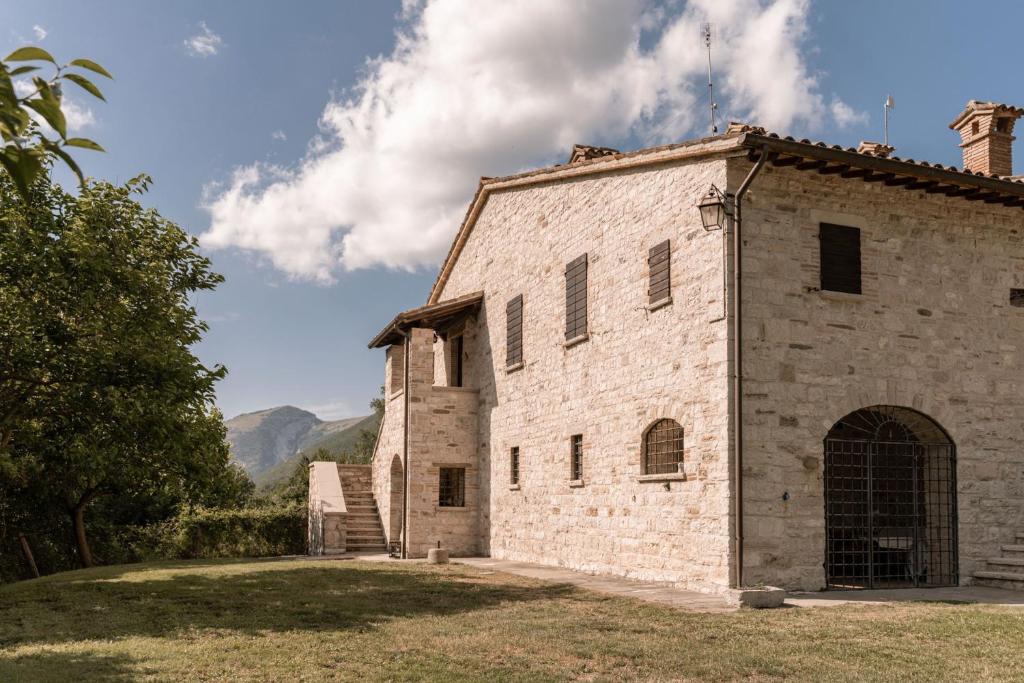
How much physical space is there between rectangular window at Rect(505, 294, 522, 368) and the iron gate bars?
736 centimetres

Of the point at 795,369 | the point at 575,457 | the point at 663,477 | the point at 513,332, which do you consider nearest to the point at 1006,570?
the point at 795,369

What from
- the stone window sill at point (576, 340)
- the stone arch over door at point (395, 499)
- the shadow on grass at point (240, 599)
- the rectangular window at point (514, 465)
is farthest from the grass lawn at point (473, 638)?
the stone arch over door at point (395, 499)

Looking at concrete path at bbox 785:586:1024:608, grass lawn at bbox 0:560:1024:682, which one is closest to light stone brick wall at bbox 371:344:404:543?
grass lawn at bbox 0:560:1024:682

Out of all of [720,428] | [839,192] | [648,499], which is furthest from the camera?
[648,499]

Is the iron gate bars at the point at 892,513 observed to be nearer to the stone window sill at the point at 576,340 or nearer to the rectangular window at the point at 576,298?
the stone window sill at the point at 576,340

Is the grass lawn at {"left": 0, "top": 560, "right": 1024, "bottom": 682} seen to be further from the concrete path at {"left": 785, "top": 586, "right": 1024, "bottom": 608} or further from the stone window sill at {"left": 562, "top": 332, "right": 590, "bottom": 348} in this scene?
the stone window sill at {"left": 562, "top": 332, "right": 590, "bottom": 348}

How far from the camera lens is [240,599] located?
11227 millimetres

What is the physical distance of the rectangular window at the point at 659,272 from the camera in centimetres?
1286

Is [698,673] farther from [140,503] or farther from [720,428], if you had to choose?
[140,503]

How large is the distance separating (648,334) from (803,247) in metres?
2.65

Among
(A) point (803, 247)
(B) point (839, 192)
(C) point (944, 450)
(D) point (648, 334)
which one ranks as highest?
(B) point (839, 192)

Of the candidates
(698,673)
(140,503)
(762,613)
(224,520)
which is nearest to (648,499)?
(762,613)

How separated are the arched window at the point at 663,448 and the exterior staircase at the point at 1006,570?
4507mm

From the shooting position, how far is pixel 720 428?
37.0 ft
